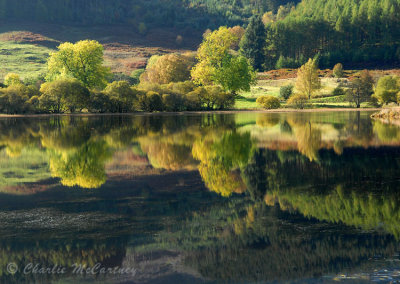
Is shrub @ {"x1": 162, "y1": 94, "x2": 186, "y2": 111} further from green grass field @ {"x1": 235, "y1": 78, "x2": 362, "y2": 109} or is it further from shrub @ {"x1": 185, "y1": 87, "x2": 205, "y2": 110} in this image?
green grass field @ {"x1": 235, "y1": 78, "x2": 362, "y2": 109}

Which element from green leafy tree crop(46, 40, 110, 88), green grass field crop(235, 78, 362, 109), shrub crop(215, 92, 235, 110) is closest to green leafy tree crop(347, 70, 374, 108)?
green grass field crop(235, 78, 362, 109)

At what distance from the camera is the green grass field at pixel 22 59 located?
4235 inches

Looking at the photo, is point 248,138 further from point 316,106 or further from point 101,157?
point 316,106

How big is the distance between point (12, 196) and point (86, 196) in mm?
2209

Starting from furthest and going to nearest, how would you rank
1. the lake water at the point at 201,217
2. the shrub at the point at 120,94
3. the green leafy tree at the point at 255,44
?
the green leafy tree at the point at 255,44, the shrub at the point at 120,94, the lake water at the point at 201,217

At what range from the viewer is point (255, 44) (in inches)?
5177

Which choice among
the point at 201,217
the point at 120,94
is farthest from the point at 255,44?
the point at 201,217

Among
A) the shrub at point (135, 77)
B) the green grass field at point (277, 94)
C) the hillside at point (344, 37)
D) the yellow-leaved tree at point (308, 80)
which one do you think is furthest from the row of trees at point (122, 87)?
the hillside at point (344, 37)

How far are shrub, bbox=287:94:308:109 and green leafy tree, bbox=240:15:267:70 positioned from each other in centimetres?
5473

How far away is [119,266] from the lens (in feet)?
26.2

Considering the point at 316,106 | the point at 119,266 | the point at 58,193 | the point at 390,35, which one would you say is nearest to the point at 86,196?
the point at 58,193

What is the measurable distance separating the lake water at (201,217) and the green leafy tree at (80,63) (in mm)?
57440

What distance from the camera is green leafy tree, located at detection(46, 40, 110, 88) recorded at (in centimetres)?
7550

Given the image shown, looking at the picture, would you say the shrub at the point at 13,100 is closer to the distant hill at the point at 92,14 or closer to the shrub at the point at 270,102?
the shrub at the point at 270,102
